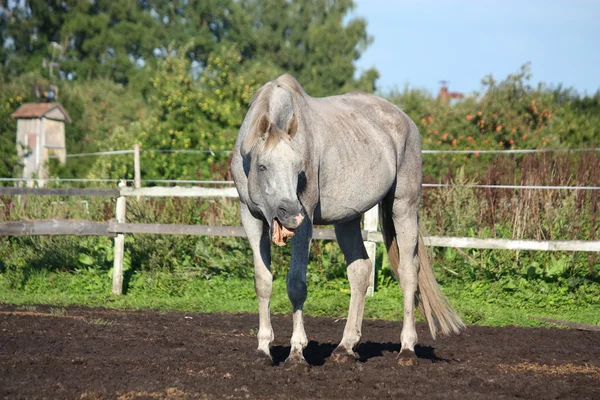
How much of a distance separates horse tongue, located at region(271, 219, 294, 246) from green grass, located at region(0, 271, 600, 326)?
13.8 feet

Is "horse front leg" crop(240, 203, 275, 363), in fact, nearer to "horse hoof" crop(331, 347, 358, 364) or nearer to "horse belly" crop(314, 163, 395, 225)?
"horse belly" crop(314, 163, 395, 225)

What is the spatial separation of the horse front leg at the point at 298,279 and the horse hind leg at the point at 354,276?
0.69 m

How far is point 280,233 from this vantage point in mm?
4750

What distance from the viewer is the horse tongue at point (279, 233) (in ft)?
15.5

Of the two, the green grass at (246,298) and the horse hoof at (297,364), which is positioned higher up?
the horse hoof at (297,364)

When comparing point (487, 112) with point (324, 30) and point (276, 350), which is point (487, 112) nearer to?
point (276, 350)

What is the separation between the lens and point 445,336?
294 inches

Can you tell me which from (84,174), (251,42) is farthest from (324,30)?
(84,174)

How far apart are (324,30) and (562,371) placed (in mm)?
46863

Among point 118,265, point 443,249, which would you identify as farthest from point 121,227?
point 443,249

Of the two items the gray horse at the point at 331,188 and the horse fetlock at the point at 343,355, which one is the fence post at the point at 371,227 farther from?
the horse fetlock at the point at 343,355

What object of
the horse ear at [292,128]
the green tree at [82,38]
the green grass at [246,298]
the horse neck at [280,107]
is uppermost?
the green tree at [82,38]

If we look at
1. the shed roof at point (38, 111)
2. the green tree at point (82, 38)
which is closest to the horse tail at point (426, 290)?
the shed roof at point (38, 111)

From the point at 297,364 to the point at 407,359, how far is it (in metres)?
1.00
